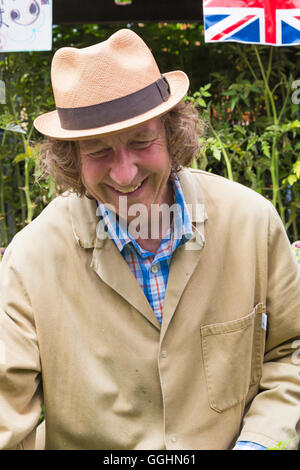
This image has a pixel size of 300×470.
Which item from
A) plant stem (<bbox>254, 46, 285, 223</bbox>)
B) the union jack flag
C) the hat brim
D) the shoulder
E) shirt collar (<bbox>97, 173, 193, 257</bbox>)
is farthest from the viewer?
plant stem (<bbox>254, 46, 285, 223</bbox>)

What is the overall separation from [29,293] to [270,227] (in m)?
0.75

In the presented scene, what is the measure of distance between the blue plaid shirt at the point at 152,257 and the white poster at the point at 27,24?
137 cm

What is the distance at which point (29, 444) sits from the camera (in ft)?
5.88

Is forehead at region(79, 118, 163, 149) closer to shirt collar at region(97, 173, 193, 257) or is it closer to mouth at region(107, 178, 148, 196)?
mouth at region(107, 178, 148, 196)

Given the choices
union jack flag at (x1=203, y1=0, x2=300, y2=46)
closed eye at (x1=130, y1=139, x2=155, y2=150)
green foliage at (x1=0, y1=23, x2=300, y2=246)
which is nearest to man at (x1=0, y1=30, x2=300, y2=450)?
closed eye at (x1=130, y1=139, x2=155, y2=150)

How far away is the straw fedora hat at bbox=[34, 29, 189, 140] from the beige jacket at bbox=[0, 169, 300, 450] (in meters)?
0.33

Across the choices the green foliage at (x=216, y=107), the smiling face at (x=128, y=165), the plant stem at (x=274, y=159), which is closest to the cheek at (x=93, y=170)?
the smiling face at (x=128, y=165)

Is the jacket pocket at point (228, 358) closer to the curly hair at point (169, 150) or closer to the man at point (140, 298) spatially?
the man at point (140, 298)

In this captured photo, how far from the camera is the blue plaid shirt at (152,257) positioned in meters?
1.85

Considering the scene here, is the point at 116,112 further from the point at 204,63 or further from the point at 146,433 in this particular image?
the point at 204,63

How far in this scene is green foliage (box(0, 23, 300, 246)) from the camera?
354 cm

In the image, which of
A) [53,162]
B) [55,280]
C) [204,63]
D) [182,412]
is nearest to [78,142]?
[53,162]

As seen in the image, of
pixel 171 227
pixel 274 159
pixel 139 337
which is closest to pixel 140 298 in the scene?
pixel 139 337

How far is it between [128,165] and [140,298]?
0.39 meters
